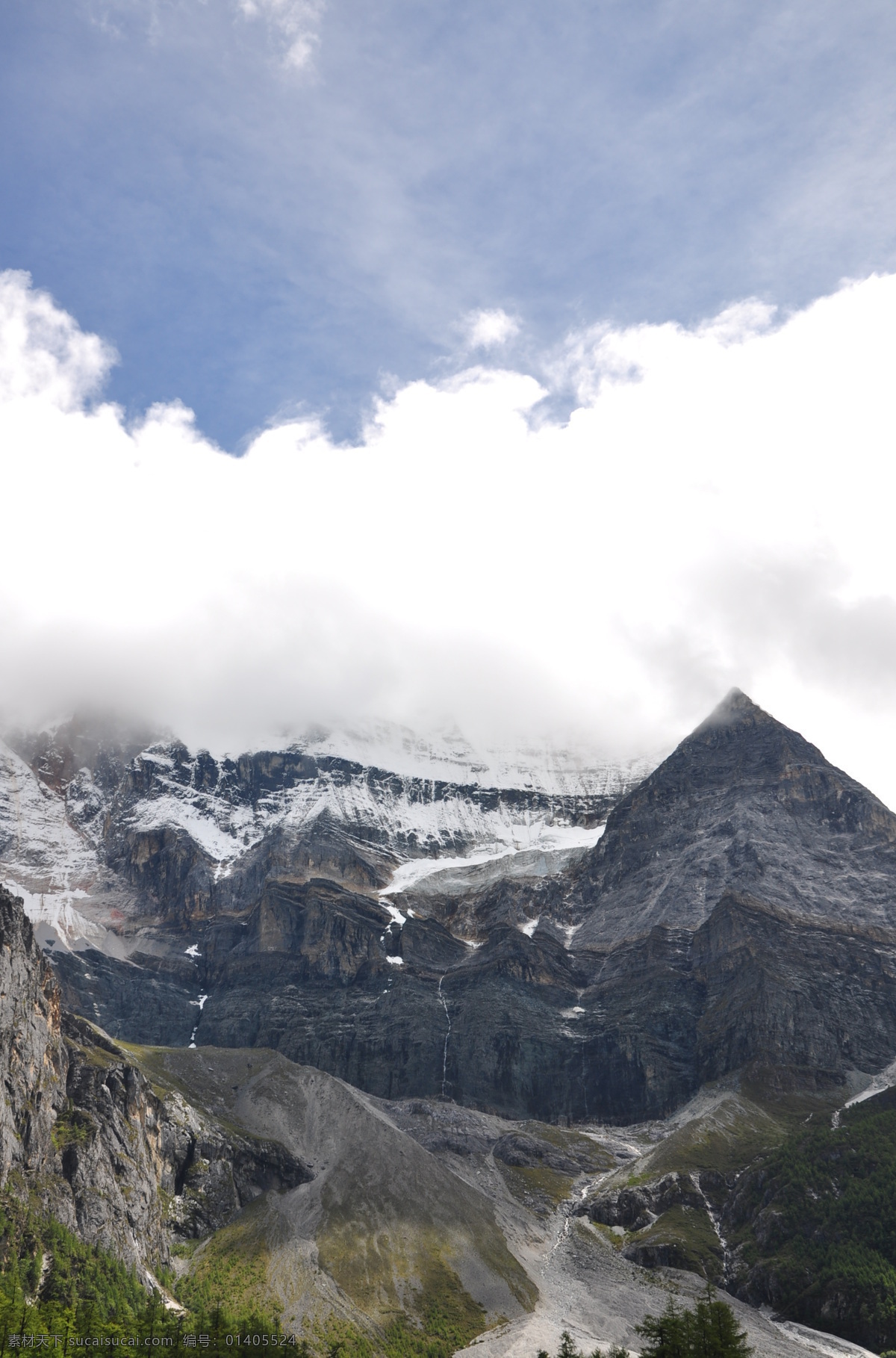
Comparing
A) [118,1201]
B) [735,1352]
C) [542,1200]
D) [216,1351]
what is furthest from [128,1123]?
[735,1352]

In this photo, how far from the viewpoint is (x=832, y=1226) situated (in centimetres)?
16275

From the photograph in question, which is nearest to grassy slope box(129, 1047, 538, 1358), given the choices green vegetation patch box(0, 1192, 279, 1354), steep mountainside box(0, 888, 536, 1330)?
steep mountainside box(0, 888, 536, 1330)

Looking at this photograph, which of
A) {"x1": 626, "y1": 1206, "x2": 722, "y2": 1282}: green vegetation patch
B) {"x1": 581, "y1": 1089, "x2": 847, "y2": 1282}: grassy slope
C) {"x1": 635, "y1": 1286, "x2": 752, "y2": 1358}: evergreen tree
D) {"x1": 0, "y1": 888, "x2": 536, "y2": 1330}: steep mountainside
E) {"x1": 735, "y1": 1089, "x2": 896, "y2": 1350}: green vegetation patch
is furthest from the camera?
{"x1": 581, "y1": 1089, "x2": 847, "y2": 1282}: grassy slope

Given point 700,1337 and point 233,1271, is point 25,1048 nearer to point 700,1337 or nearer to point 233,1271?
point 233,1271

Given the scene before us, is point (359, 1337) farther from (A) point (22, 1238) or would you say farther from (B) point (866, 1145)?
(B) point (866, 1145)

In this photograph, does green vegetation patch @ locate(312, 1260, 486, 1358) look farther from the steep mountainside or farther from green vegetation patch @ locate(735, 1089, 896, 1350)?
green vegetation patch @ locate(735, 1089, 896, 1350)

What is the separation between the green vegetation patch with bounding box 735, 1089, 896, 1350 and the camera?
147 metres

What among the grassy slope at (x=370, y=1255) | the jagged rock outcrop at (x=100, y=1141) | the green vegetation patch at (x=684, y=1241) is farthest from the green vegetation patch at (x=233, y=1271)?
the green vegetation patch at (x=684, y=1241)

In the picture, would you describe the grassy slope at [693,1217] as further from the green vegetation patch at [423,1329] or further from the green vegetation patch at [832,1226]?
the green vegetation patch at [423,1329]

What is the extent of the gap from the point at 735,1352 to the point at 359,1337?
199 ft

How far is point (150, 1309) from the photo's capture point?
115312mm

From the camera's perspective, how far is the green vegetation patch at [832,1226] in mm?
147250

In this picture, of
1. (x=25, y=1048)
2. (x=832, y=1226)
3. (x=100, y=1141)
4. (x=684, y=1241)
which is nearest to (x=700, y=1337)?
(x=832, y=1226)

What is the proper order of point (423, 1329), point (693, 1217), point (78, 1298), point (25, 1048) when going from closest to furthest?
point (78, 1298) < point (25, 1048) < point (423, 1329) < point (693, 1217)
